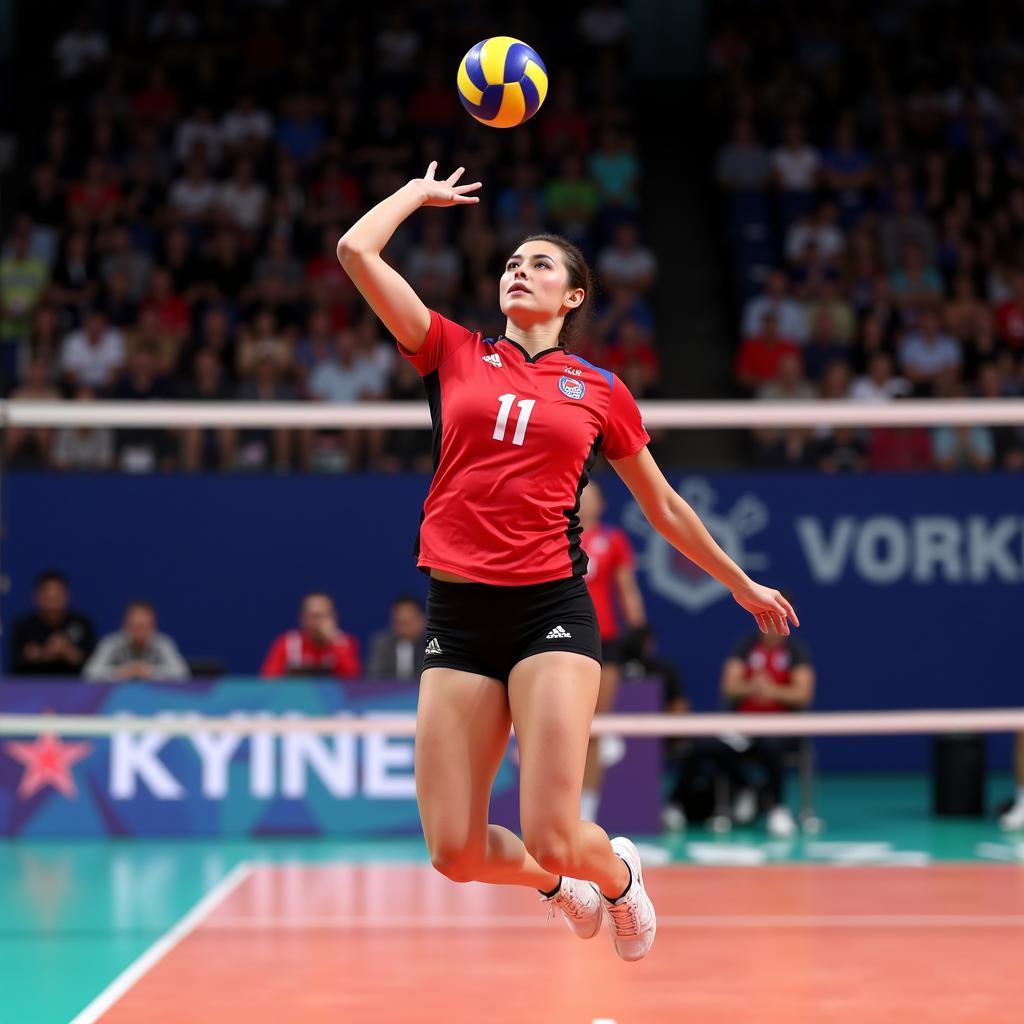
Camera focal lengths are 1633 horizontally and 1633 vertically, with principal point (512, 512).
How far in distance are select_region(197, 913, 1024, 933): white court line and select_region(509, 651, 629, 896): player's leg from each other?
7.44 ft

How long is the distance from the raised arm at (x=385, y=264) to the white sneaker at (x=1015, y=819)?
259 inches

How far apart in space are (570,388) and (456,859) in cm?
136

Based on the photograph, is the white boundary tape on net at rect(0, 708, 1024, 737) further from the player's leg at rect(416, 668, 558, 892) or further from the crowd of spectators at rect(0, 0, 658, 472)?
the crowd of spectators at rect(0, 0, 658, 472)

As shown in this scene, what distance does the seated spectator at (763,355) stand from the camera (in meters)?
12.9

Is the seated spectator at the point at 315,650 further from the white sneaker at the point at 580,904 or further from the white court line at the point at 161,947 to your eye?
the white sneaker at the point at 580,904

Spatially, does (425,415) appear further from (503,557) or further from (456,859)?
(456,859)

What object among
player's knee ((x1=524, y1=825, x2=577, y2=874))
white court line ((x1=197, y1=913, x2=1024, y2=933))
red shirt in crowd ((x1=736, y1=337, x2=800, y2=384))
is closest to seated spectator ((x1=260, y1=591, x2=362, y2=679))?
white court line ((x1=197, y1=913, x2=1024, y2=933))

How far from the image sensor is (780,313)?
13.5 metres

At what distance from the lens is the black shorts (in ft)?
14.8

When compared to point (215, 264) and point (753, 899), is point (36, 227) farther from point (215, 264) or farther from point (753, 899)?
point (753, 899)

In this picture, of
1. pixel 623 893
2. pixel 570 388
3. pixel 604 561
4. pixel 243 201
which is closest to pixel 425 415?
pixel 604 561

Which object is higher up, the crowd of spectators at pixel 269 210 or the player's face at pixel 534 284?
the crowd of spectators at pixel 269 210

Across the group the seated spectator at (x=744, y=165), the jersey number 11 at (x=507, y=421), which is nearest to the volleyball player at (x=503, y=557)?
the jersey number 11 at (x=507, y=421)

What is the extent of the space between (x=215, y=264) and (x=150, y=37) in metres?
4.14
